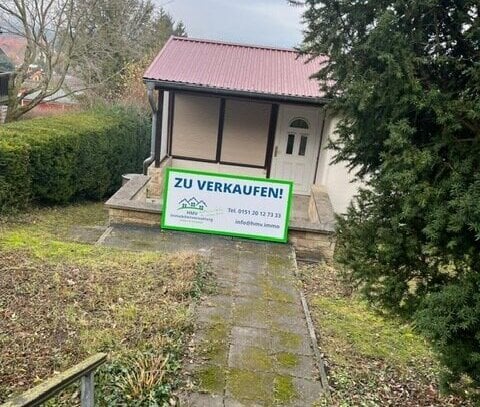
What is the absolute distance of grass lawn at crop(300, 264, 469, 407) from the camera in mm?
3918

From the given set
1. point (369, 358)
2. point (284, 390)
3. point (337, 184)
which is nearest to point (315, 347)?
point (369, 358)

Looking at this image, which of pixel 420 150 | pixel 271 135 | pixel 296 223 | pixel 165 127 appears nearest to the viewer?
pixel 420 150

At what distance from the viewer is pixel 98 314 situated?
450 cm

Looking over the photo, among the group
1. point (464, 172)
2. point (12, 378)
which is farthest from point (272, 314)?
point (464, 172)

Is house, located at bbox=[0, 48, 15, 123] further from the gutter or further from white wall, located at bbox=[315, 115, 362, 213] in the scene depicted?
white wall, located at bbox=[315, 115, 362, 213]

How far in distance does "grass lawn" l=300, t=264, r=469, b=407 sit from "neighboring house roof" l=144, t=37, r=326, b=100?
5.12m

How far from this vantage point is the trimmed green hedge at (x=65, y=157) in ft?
27.1

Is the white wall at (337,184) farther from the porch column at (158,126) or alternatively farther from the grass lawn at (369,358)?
the grass lawn at (369,358)

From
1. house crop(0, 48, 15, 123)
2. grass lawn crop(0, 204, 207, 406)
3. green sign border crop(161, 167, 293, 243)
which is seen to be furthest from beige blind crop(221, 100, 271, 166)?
house crop(0, 48, 15, 123)

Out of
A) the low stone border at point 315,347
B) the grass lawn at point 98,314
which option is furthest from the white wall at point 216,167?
the low stone border at point 315,347

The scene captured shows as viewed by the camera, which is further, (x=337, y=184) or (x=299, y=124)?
(x=299, y=124)

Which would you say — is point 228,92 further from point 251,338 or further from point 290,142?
point 251,338

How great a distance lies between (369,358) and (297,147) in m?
8.17

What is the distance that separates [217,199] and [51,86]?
12509 millimetres
